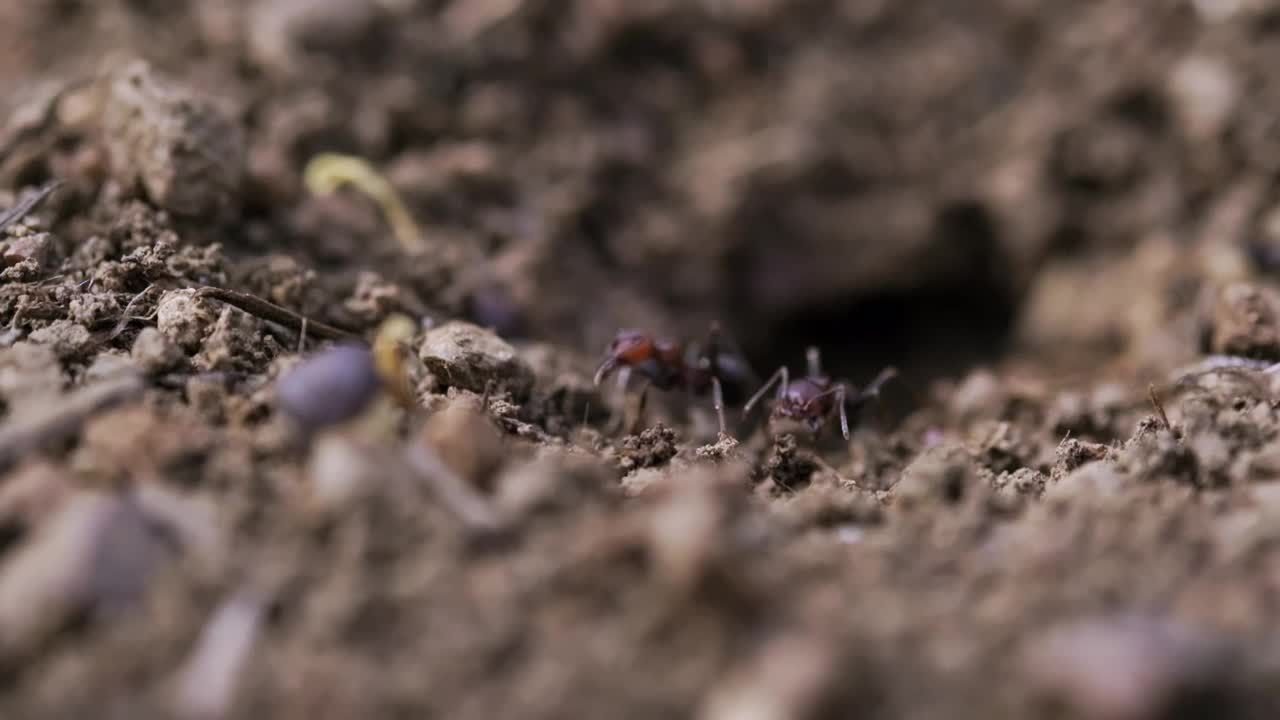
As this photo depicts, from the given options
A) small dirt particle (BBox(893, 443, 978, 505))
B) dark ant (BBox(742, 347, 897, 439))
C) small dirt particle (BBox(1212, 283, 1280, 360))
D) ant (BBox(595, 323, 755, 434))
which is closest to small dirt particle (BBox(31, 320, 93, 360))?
ant (BBox(595, 323, 755, 434))

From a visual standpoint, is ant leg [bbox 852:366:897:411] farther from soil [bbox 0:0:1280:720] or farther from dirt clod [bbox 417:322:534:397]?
dirt clod [bbox 417:322:534:397]

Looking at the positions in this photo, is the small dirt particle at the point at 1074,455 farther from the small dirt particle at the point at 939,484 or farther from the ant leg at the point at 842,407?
the ant leg at the point at 842,407

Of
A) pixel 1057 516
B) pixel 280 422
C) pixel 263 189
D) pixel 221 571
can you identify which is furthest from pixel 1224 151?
pixel 221 571

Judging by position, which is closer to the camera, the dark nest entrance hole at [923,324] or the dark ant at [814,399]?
the dark ant at [814,399]

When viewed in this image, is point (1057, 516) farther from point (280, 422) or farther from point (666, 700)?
point (280, 422)

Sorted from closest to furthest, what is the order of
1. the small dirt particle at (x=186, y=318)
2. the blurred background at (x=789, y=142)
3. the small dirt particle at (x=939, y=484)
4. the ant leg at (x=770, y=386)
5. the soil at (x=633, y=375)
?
the soil at (x=633, y=375) < the small dirt particle at (x=939, y=484) < the small dirt particle at (x=186, y=318) < the ant leg at (x=770, y=386) < the blurred background at (x=789, y=142)

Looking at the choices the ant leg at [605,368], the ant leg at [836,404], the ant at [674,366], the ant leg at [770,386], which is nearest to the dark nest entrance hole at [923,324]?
the ant at [674,366]

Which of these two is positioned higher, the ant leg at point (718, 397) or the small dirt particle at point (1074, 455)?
the ant leg at point (718, 397)
